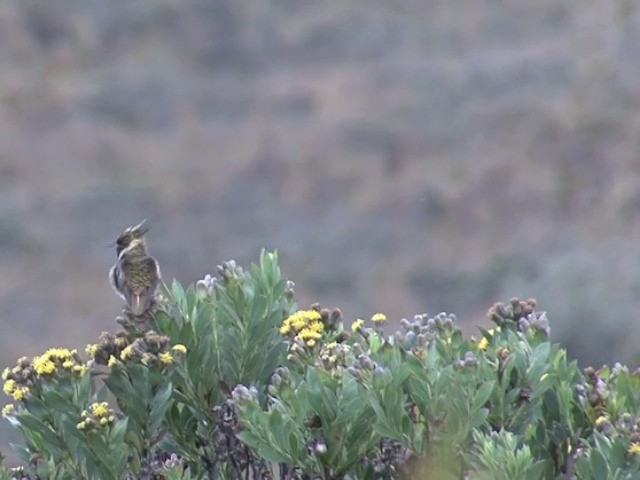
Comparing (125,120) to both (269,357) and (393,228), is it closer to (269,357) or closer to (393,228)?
(393,228)

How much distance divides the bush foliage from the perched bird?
0.56 feet

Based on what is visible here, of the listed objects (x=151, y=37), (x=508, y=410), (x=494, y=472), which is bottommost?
(x=494, y=472)

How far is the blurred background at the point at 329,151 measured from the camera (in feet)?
Answer: 81.0

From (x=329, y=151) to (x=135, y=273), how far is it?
23.9m

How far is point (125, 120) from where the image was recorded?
3084 centimetres

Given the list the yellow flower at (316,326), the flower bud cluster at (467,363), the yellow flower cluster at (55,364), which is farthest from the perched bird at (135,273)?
the flower bud cluster at (467,363)

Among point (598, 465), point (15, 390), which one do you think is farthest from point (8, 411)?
point (598, 465)

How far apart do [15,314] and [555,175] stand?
1019cm

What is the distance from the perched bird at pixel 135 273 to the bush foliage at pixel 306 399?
172mm

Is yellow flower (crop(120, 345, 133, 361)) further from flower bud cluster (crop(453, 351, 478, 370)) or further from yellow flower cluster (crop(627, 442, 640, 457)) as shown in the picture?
yellow flower cluster (crop(627, 442, 640, 457))

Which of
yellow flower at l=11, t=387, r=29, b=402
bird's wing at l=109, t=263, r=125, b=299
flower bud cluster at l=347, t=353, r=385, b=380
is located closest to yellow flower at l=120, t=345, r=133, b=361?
yellow flower at l=11, t=387, r=29, b=402

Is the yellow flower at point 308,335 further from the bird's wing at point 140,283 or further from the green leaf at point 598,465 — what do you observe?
the green leaf at point 598,465

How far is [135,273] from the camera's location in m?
5.35

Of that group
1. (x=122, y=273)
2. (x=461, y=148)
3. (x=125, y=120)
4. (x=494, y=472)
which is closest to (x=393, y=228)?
(x=461, y=148)
